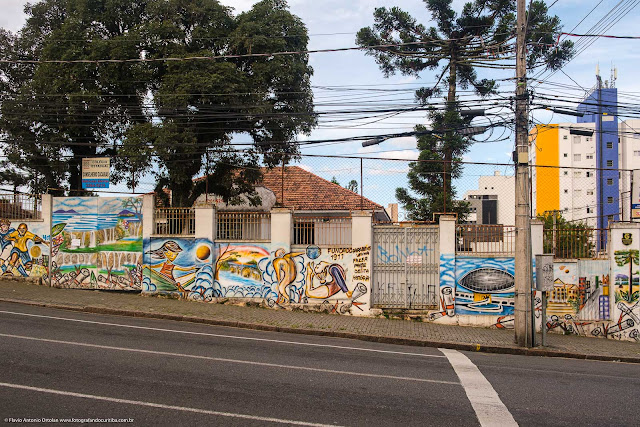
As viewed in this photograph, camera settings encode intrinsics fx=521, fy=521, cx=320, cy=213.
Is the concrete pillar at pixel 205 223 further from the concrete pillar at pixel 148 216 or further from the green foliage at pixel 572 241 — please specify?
the green foliage at pixel 572 241

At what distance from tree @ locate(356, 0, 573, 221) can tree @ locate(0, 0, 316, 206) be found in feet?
15.3

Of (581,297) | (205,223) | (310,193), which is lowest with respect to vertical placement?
(581,297)

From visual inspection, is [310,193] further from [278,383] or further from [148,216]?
[278,383]

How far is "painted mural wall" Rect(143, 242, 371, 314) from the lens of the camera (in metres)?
14.7

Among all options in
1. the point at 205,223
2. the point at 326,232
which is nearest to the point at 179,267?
the point at 205,223

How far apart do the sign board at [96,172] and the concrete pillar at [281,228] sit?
20.2 feet

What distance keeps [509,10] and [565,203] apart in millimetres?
49772

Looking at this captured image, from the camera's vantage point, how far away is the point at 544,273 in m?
11.4

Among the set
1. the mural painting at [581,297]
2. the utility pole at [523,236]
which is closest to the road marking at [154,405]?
the utility pole at [523,236]

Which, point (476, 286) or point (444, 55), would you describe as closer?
point (476, 286)

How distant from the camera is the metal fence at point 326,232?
586 inches

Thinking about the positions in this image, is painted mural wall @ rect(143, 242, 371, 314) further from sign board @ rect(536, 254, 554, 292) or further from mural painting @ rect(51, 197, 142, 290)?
sign board @ rect(536, 254, 554, 292)

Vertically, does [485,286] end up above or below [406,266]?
below

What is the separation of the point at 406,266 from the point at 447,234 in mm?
1435
